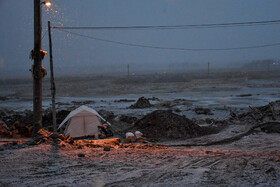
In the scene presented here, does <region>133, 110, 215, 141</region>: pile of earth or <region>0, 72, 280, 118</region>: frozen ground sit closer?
<region>133, 110, 215, 141</region>: pile of earth

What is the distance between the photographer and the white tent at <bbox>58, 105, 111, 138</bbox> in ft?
53.0

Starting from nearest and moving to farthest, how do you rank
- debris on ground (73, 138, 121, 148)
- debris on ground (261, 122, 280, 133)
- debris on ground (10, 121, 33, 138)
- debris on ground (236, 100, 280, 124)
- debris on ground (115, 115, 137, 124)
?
debris on ground (73, 138, 121, 148), debris on ground (261, 122, 280, 133), debris on ground (10, 121, 33, 138), debris on ground (236, 100, 280, 124), debris on ground (115, 115, 137, 124)

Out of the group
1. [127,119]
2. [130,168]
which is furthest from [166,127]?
[130,168]

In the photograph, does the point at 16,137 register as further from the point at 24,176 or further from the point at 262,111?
the point at 262,111

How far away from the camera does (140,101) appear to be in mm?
28578

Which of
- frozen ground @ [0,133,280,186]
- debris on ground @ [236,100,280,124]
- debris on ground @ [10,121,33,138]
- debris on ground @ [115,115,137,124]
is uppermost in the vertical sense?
debris on ground @ [236,100,280,124]

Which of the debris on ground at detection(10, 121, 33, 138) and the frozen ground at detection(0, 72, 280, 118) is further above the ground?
the frozen ground at detection(0, 72, 280, 118)

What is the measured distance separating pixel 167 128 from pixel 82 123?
491 centimetres

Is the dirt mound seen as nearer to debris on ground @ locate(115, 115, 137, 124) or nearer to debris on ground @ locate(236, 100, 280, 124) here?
debris on ground @ locate(115, 115, 137, 124)

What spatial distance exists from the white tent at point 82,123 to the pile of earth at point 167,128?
2.47m

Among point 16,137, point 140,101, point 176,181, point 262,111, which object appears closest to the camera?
point 176,181

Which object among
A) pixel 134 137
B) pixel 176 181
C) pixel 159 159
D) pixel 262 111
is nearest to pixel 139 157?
pixel 159 159

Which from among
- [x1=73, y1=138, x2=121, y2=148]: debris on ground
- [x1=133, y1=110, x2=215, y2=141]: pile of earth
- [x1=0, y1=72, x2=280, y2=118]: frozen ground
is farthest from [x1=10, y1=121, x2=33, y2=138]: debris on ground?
[x1=0, y1=72, x2=280, y2=118]: frozen ground

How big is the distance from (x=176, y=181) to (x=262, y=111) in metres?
14.6
